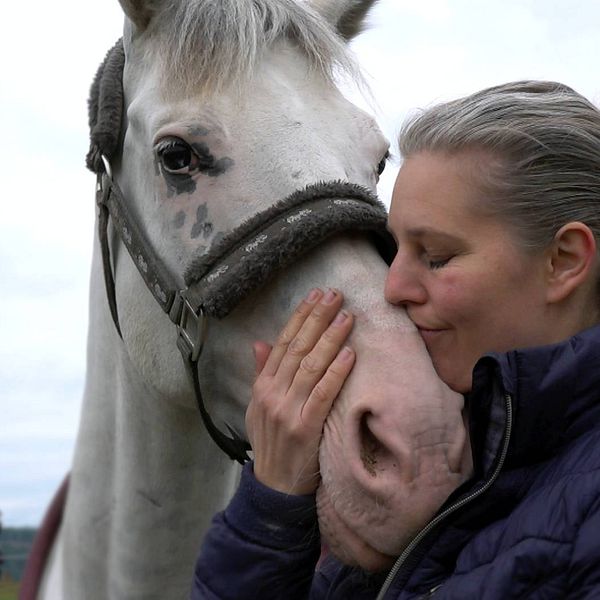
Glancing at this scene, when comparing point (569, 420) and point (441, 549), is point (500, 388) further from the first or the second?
point (441, 549)

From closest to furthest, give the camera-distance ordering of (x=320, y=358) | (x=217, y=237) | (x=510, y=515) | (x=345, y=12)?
(x=510, y=515)
(x=320, y=358)
(x=217, y=237)
(x=345, y=12)

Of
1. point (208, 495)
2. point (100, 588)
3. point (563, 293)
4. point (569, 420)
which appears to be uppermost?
point (563, 293)

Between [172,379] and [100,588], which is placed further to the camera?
[100,588]

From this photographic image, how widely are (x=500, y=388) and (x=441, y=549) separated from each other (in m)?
0.31

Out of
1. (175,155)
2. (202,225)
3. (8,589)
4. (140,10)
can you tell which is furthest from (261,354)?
(8,589)

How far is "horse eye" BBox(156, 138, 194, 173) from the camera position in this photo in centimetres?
245

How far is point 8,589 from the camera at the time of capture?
3.94 meters

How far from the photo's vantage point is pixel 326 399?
1.92 meters

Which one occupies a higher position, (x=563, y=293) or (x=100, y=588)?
(x=563, y=293)

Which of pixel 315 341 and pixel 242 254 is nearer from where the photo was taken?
pixel 315 341

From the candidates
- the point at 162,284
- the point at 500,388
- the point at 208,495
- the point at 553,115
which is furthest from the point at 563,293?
the point at 208,495

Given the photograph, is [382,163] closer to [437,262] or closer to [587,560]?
[437,262]

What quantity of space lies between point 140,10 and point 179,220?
2.48 ft

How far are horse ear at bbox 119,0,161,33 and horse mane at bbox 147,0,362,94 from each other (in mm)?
34
